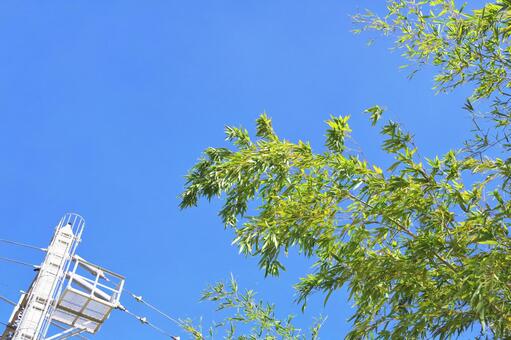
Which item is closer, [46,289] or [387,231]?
[387,231]

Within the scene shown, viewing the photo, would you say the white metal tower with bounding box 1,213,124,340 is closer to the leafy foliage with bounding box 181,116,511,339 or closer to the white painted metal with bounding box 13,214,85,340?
the white painted metal with bounding box 13,214,85,340

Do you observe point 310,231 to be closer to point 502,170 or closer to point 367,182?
point 367,182

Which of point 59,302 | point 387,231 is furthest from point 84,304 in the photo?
point 387,231

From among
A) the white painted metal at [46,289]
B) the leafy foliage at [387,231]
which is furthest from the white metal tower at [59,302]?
the leafy foliage at [387,231]

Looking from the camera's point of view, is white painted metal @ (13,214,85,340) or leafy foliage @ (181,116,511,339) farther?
white painted metal @ (13,214,85,340)

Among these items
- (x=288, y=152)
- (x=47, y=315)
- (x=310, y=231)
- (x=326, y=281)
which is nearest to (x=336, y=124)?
(x=288, y=152)

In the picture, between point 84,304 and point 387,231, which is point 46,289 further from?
point 387,231

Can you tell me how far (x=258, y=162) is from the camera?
608 centimetres

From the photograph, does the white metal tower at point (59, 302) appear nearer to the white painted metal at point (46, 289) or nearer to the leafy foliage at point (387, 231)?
the white painted metal at point (46, 289)

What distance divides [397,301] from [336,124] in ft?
5.86

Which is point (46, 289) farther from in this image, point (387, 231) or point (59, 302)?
point (387, 231)

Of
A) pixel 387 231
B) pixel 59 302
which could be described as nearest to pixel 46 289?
pixel 59 302

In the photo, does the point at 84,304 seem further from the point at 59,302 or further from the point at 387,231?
the point at 387,231

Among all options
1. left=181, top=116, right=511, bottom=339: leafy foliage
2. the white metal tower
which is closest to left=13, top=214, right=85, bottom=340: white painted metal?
the white metal tower
